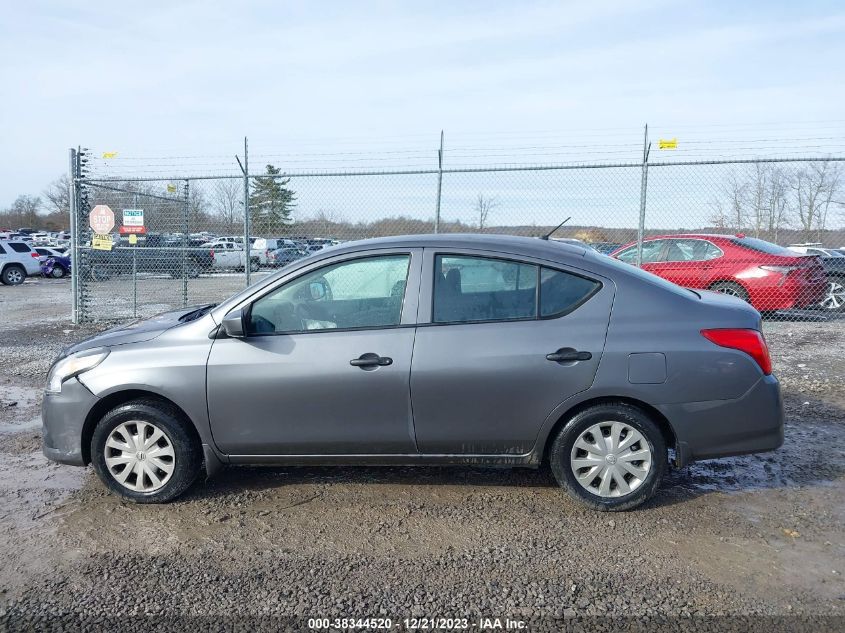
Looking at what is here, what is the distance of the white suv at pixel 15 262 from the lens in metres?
23.5

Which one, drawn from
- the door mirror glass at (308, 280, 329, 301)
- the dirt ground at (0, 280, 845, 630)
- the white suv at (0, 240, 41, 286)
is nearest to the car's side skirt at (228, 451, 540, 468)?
the dirt ground at (0, 280, 845, 630)

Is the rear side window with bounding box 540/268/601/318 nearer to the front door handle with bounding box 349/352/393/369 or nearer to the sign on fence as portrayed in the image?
the front door handle with bounding box 349/352/393/369

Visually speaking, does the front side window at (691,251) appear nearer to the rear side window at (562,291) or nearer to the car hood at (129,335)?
the rear side window at (562,291)

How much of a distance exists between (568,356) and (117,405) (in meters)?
2.75

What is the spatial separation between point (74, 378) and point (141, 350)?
46 cm

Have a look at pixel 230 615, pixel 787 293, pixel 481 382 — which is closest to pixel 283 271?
pixel 481 382

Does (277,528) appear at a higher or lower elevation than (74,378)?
lower

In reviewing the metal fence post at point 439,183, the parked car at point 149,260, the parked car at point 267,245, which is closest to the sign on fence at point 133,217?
the parked car at point 149,260

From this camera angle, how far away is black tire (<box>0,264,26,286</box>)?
23.6 m

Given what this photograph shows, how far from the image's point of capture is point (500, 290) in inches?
162

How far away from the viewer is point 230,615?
3027mm

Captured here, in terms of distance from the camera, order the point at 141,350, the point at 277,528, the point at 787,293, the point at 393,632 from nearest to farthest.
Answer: the point at 393,632 → the point at 277,528 → the point at 141,350 → the point at 787,293

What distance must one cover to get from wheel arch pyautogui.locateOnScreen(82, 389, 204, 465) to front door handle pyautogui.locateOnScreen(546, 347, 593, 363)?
2.17 meters

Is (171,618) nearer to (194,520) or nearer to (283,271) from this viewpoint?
(194,520)
